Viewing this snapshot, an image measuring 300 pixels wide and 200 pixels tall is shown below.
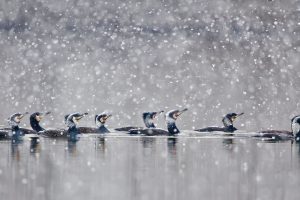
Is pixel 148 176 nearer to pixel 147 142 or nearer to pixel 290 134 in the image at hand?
pixel 147 142

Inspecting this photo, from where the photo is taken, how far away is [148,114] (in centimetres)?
4594

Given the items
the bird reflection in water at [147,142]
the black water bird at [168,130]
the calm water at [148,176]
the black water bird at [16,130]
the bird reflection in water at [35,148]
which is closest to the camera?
the calm water at [148,176]

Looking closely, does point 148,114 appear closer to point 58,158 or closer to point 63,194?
point 58,158

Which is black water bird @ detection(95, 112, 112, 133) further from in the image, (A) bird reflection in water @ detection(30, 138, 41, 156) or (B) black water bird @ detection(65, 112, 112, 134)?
(A) bird reflection in water @ detection(30, 138, 41, 156)

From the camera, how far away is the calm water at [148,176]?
12.9 metres

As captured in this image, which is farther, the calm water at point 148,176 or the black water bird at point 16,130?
the black water bird at point 16,130

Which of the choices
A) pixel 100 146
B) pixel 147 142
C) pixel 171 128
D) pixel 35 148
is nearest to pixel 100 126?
pixel 171 128

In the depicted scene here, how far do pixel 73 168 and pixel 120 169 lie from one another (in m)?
0.97

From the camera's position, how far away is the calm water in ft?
42.4

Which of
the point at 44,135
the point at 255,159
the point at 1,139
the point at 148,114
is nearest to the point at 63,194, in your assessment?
the point at 255,159

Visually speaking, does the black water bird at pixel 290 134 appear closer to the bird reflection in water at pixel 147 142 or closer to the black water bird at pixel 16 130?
the bird reflection in water at pixel 147 142

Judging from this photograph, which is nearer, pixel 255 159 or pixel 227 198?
pixel 227 198

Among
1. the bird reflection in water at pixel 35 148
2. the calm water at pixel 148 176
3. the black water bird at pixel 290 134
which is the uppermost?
the black water bird at pixel 290 134

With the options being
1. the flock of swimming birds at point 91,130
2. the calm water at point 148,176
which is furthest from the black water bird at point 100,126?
the calm water at point 148,176
